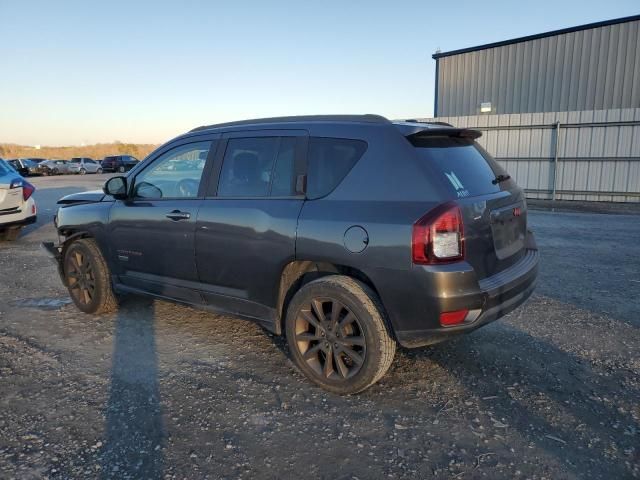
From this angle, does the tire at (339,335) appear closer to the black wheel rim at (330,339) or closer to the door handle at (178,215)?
the black wheel rim at (330,339)

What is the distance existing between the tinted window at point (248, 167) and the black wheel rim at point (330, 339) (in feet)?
3.13

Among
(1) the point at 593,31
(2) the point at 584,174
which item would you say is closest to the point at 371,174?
(2) the point at 584,174

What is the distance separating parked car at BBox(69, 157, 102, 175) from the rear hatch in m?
44.5

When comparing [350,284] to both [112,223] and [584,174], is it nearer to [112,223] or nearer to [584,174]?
Result: [112,223]

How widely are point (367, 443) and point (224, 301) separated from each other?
1.61 m

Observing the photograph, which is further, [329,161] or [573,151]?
[573,151]

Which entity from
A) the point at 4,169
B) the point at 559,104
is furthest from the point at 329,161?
the point at 559,104

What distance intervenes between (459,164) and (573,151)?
548 inches

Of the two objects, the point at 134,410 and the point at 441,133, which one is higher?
the point at 441,133

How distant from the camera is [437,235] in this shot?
9.08 ft

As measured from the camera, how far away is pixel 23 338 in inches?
166

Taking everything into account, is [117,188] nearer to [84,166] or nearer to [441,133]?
[441,133]

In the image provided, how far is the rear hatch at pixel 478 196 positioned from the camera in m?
2.92

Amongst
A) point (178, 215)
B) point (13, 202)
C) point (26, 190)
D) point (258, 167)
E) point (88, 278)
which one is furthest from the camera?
point (26, 190)
